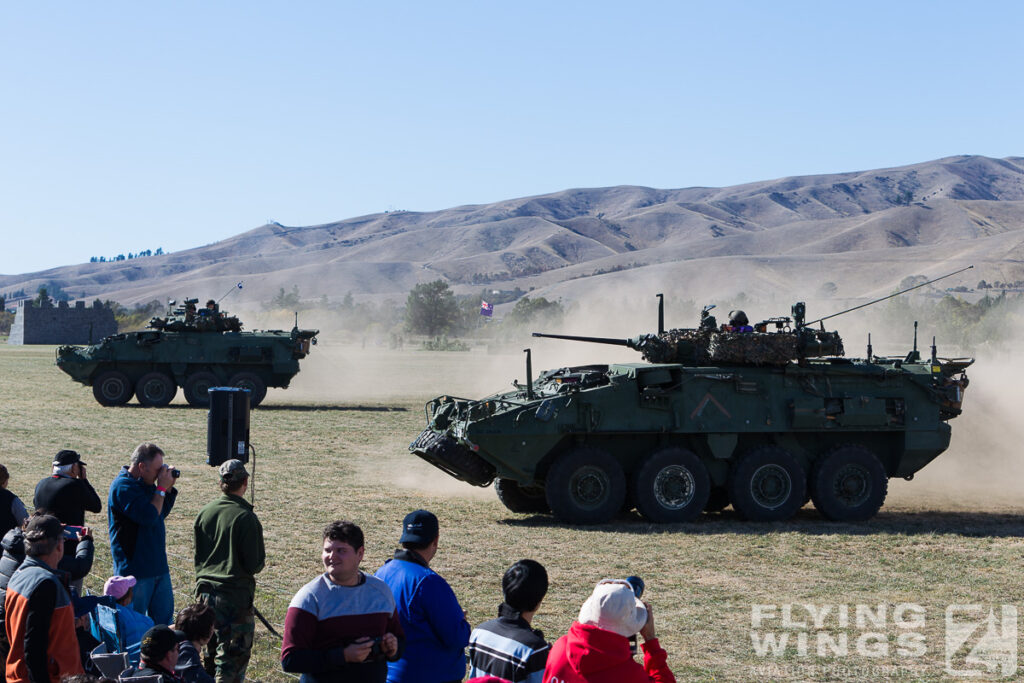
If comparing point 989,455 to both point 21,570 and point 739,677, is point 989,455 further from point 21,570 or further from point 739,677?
point 21,570

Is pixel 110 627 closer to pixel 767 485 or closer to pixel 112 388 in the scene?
pixel 767 485

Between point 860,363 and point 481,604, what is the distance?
7109mm

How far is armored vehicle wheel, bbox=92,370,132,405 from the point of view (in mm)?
29844

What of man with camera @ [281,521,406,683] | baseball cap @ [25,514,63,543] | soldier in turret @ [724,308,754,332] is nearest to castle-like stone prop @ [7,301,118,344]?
soldier in turret @ [724,308,754,332]

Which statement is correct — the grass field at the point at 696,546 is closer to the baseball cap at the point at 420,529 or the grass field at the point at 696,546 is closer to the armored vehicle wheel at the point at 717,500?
the armored vehicle wheel at the point at 717,500

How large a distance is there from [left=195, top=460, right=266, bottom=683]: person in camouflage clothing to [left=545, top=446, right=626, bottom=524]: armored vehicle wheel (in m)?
7.05

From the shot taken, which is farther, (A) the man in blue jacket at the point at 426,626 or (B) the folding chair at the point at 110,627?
(B) the folding chair at the point at 110,627

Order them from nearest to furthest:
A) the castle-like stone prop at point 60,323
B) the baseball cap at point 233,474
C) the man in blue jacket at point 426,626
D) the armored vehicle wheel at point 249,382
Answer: the man in blue jacket at point 426,626
the baseball cap at point 233,474
the armored vehicle wheel at point 249,382
the castle-like stone prop at point 60,323

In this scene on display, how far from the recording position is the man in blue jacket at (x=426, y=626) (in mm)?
5566

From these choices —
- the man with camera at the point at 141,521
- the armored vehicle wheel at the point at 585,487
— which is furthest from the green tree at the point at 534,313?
the man with camera at the point at 141,521

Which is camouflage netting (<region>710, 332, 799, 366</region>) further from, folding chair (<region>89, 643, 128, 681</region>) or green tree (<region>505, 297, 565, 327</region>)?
green tree (<region>505, 297, 565, 327</region>)

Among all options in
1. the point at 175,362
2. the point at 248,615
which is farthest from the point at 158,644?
the point at 175,362

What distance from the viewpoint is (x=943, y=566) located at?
11.6m

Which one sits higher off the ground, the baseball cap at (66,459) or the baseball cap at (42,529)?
the baseball cap at (66,459)
